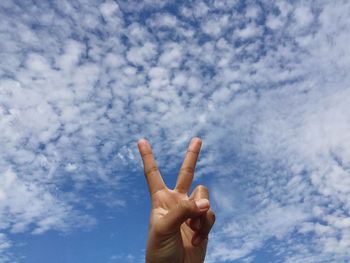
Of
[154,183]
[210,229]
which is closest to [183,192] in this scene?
[154,183]

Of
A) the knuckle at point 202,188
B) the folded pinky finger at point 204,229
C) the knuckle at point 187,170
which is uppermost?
the knuckle at point 187,170

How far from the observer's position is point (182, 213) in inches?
181

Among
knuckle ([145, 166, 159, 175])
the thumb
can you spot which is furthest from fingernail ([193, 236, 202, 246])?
knuckle ([145, 166, 159, 175])

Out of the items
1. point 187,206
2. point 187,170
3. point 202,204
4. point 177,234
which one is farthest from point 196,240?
point 187,170

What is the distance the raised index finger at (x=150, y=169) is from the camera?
5.63m

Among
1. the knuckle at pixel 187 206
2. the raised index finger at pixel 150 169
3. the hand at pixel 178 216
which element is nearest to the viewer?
the knuckle at pixel 187 206

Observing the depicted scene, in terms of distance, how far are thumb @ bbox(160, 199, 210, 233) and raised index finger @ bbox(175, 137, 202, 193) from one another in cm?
98

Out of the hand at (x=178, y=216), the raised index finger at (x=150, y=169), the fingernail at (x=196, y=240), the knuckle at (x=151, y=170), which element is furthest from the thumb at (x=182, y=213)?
the knuckle at (x=151, y=170)

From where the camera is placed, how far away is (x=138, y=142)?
5.84 metres

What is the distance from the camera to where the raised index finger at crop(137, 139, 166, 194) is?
5.63m

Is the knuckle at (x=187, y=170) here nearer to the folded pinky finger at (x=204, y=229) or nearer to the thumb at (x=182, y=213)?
the folded pinky finger at (x=204, y=229)

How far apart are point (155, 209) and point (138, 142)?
3.55ft

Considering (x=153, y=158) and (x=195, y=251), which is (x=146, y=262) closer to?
(x=195, y=251)

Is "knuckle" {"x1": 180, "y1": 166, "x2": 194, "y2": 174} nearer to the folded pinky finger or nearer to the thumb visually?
the folded pinky finger
